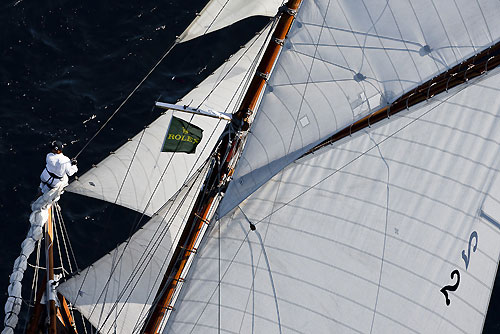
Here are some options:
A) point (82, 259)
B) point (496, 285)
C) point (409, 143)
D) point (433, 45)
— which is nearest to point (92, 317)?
point (82, 259)

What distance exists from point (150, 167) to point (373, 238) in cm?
747

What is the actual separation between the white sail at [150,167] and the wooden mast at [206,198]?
6.22 ft

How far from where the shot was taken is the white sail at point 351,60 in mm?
23578

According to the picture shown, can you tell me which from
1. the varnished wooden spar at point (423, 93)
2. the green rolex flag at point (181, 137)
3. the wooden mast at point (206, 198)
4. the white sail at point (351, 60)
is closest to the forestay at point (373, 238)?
the varnished wooden spar at point (423, 93)

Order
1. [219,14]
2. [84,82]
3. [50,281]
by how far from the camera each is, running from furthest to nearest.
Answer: [84,82], [50,281], [219,14]

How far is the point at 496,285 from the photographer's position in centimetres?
3606

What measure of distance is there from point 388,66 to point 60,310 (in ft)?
44.3

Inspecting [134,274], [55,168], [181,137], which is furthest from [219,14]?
[134,274]

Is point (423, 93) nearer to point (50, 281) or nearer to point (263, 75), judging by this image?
point (263, 75)

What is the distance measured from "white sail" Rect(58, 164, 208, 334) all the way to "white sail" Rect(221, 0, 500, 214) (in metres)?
4.66

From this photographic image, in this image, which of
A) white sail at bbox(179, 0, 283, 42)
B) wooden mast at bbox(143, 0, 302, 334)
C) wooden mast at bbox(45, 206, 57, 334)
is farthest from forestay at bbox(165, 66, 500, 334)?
wooden mast at bbox(45, 206, 57, 334)

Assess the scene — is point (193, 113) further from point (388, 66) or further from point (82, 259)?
point (82, 259)

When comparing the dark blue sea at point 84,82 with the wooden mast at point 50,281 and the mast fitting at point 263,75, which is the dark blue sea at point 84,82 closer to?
the wooden mast at point 50,281

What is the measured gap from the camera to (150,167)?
2791cm
